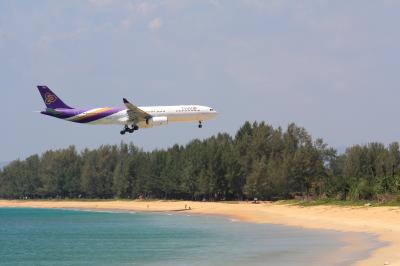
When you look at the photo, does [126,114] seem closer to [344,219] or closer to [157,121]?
[157,121]

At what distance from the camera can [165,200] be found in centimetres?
16075

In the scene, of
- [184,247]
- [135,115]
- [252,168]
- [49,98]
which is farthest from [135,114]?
[252,168]

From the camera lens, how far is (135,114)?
9000cm

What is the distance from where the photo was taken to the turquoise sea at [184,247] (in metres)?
46.3

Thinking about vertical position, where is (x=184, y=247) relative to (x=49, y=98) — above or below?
below

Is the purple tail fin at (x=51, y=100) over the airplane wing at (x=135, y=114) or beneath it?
over

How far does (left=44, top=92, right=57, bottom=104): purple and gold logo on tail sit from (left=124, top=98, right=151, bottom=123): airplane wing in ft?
41.1

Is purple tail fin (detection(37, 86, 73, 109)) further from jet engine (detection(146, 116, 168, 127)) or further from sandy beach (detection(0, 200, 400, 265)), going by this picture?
sandy beach (detection(0, 200, 400, 265))

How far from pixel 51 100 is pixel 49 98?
2.39 feet

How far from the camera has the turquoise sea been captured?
46.3 m

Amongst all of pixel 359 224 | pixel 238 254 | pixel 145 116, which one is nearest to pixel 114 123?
pixel 145 116

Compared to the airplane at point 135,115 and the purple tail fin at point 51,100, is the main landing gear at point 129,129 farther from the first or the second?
the purple tail fin at point 51,100

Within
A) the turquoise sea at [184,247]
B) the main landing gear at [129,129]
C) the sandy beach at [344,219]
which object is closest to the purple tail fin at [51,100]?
the main landing gear at [129,129]

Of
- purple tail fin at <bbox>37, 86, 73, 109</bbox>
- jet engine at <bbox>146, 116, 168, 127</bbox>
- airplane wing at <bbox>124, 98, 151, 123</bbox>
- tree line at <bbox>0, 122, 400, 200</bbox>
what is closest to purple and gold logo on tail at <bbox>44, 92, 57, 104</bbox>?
purple tail fin at <bbox>37, 86, 73, 109</bbox>
